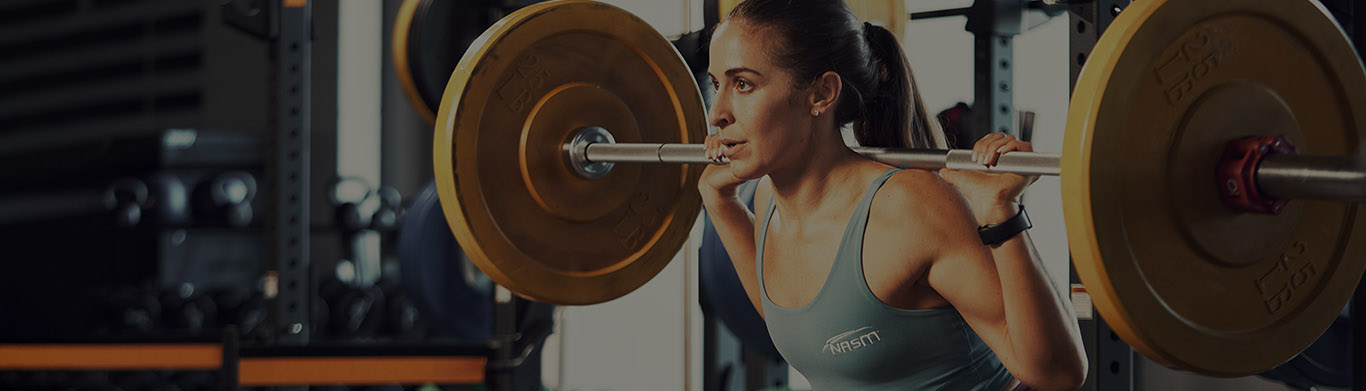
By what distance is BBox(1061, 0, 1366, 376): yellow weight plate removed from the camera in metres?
1.18

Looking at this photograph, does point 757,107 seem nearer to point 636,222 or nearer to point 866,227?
point 866,227

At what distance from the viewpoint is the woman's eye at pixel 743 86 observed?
159 centimetres

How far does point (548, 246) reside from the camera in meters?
2.06

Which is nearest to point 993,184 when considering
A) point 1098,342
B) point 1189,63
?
point 1189,63

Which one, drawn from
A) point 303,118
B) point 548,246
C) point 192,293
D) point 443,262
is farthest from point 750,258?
point 192,293

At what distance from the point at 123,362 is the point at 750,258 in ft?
9.10

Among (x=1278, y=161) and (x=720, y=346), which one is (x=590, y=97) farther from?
(x=720, y=346)

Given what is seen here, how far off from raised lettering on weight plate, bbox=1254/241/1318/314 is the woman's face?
568 mm

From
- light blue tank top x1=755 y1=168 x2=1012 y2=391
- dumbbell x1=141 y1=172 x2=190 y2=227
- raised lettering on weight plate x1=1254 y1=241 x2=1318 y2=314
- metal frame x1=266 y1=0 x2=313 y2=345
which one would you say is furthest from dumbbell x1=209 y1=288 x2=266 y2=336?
raised lettering on weight plate x1=1254 y1=241 x2=1318 y2=314

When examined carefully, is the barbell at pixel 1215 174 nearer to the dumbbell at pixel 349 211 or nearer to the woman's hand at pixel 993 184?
the woman's hand at pixel 993 184

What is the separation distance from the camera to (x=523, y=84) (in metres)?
2.01

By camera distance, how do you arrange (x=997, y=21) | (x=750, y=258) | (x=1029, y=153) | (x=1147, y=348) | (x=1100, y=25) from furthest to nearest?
(x=997, y=21)
(x=750, y=258)
(x=1100, y=25)
(x=1029, y=153)
(x=1147, y=348)

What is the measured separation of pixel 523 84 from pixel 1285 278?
1160 mm

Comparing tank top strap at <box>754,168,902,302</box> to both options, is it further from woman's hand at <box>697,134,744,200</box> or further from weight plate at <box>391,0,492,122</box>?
weight plate at <box>391,0,492,122</box>
